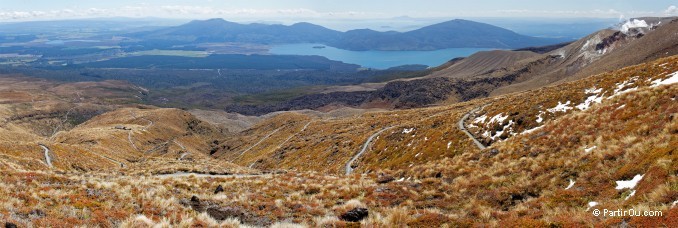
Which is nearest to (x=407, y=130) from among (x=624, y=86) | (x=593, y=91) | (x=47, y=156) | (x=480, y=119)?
(x=480, y=119)

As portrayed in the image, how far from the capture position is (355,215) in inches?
553

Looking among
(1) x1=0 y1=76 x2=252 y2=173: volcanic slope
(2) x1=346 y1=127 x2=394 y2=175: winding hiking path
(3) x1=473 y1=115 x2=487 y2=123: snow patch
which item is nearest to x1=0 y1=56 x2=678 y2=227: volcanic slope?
(3) x1=473 y1=115 x2=487 y2=123: snow patch

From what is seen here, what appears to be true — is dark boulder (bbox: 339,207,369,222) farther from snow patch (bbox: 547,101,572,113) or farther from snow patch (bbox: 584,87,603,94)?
snow patch (bbox: 584,87,603,94)

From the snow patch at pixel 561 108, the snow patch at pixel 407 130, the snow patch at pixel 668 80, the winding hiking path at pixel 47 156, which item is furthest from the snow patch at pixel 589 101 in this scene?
the winding hiking path at pixel 47 156

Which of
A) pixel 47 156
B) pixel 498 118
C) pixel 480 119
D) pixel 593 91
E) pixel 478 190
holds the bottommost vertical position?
pixel 47 156

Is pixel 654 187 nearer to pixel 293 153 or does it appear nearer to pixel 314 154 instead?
pixel 314 154

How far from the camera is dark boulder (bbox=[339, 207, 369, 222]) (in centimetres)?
1395

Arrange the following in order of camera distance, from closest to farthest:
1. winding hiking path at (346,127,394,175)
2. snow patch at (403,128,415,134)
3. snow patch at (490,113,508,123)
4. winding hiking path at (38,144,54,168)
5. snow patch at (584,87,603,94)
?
1. snow patch at (584,87,603,94)
2. snow patch at (490,113,508,123)
3. winding hiking path at (38,144,54,168)
4. winding hiking path at (346,127,394,175)
5. snow patch at (403,128,415,134)

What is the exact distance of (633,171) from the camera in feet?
43.2

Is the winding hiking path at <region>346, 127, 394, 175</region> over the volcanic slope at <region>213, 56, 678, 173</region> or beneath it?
beneath

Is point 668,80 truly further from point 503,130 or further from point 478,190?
point 478,190

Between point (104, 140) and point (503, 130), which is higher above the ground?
point (503, 130)

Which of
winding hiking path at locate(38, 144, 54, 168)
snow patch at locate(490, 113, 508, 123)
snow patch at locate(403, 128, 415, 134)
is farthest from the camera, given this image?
snow patch at locate(403, 128, 415, 134)

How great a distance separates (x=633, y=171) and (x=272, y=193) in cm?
1598
